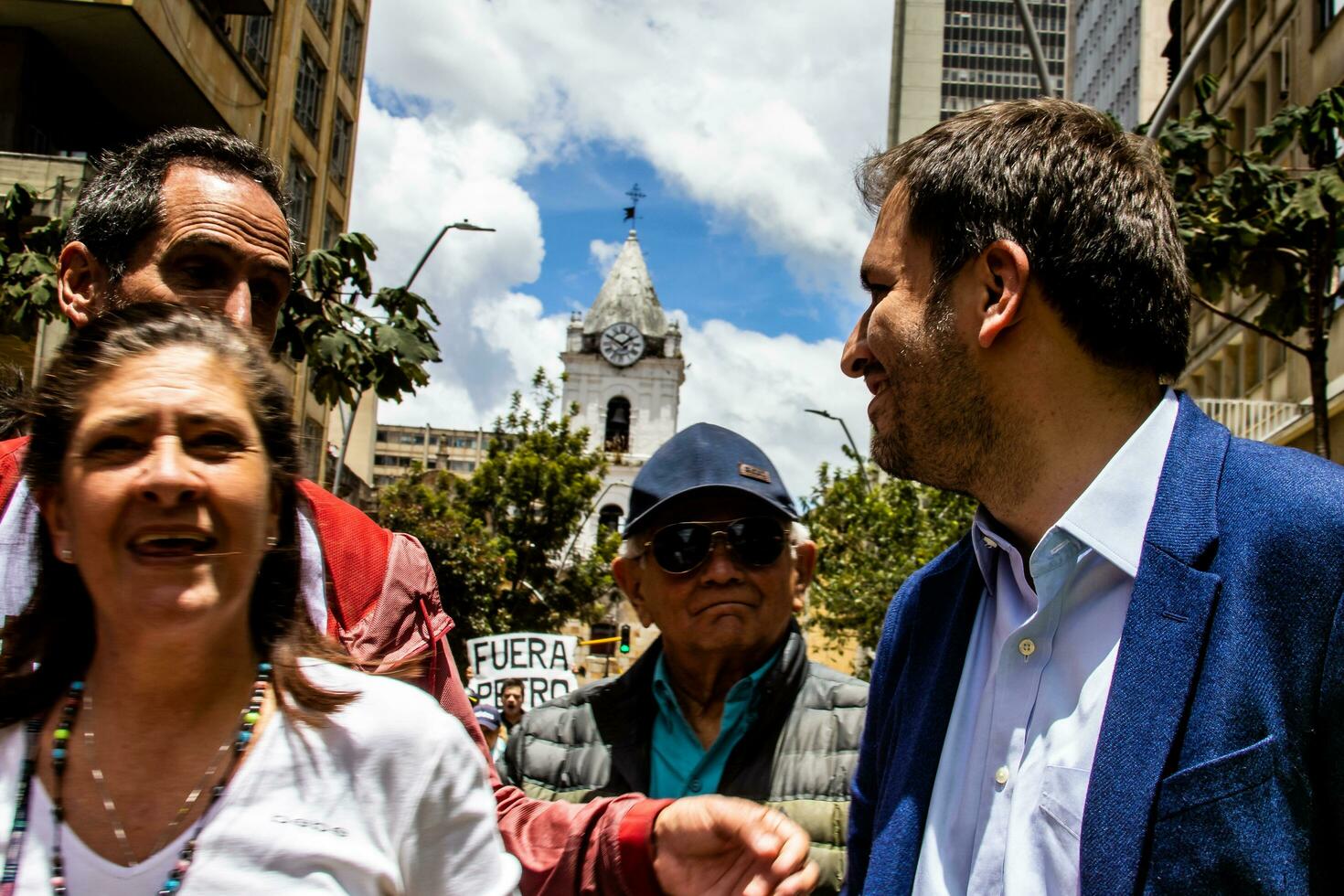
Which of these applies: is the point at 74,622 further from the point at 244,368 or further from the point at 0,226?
the point at 0,226

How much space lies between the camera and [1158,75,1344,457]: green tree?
25.1 feet

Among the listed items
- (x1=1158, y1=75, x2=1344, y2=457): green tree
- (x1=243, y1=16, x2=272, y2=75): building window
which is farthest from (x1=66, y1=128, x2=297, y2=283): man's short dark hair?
(x1=243, y1=16, x2=272, y2=75): building window

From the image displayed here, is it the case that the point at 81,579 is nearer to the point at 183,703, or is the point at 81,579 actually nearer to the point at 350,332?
the point at 183,703

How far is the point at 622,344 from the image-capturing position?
88.9m

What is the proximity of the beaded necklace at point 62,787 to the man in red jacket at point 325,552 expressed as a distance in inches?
11.4

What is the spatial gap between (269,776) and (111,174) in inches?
62.5

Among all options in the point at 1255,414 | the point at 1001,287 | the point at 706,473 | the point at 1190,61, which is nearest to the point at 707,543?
the point at 706,473

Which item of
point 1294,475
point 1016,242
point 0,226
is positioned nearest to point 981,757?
point 1294,475

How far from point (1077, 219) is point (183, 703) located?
180 cm

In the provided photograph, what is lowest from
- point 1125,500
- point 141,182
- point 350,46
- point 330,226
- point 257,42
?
point 1125,500

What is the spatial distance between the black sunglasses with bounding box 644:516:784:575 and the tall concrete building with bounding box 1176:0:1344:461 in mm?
17375

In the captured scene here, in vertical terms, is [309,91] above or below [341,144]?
below

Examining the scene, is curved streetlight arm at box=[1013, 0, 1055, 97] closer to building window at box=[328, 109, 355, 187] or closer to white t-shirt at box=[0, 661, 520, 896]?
white t-shirt at box=[0, 661, 520, 896]

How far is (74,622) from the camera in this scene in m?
2.04
